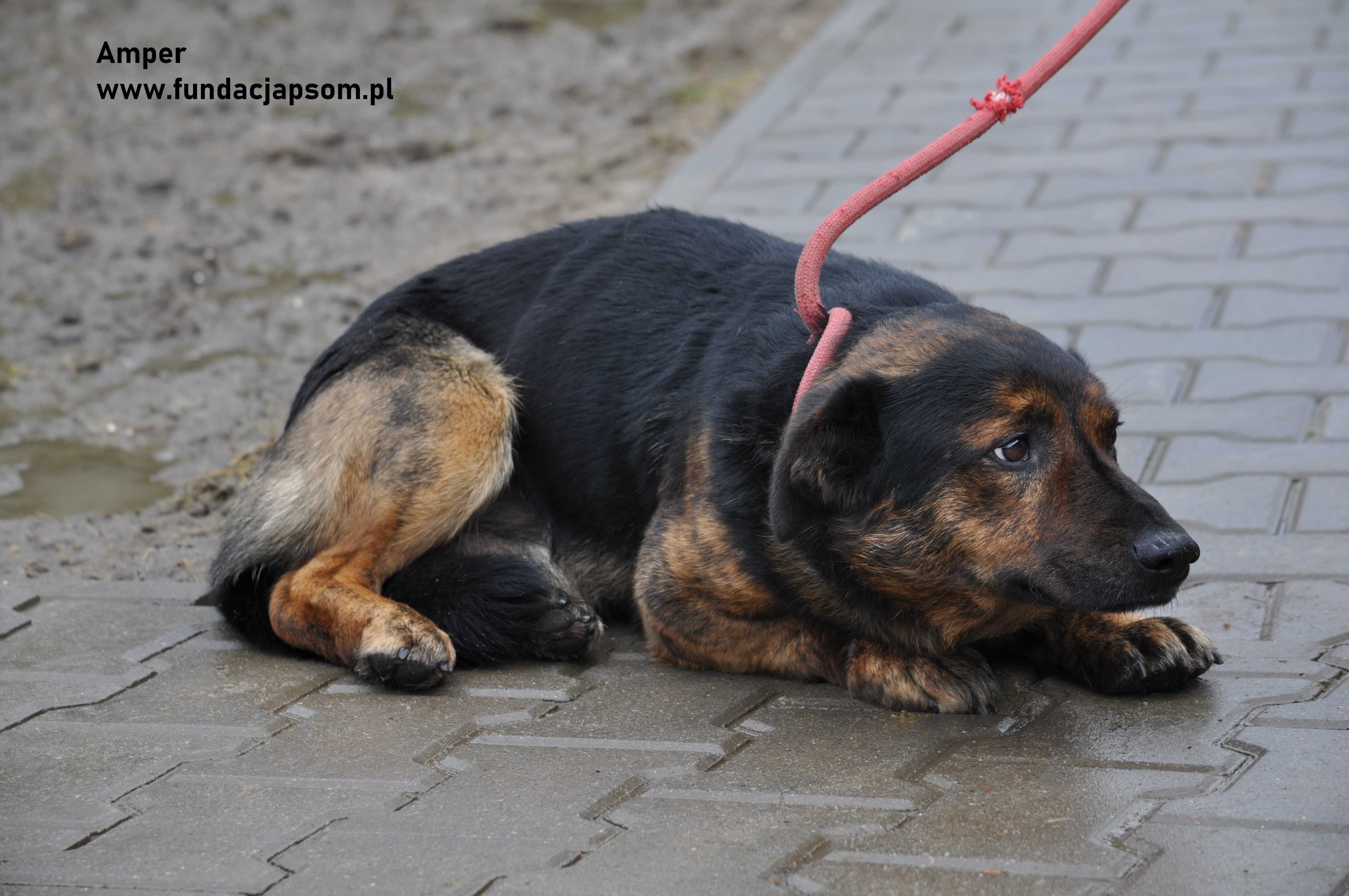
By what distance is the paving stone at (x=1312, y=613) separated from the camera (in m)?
3.75

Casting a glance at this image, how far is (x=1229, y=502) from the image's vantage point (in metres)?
4.51

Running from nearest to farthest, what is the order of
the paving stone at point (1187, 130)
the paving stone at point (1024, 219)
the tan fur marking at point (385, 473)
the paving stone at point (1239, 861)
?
the paving stone at point (1239, 861), the tan fur marking at point (385, 473), the paving stone at point (1024, 219), the paving stone at point (1187, 130)

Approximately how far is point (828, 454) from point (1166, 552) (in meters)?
0.79

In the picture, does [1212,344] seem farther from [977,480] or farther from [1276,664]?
[977,480]

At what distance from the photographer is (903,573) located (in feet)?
11.1

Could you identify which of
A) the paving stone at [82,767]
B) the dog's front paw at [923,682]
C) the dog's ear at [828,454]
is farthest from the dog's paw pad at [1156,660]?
the paving stone at [82,767]

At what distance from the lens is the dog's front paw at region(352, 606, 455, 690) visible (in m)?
3.75

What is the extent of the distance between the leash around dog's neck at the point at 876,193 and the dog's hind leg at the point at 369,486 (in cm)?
110

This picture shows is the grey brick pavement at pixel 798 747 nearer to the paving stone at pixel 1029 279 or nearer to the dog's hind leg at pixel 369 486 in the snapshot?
the paving stone at pixel 1029 279

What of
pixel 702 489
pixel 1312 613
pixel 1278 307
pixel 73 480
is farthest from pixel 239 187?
pixel 1312 613

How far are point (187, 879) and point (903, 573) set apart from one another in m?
1.75

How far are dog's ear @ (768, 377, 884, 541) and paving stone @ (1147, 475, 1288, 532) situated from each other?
57.9 inches

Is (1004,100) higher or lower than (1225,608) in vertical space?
higher

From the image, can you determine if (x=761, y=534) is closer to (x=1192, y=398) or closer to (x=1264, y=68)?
(x=1192, y=398)
